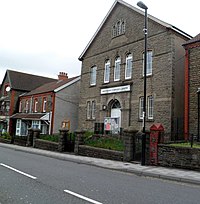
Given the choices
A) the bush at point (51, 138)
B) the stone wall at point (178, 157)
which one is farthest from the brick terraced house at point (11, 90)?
the stone wall at point (178, 157)

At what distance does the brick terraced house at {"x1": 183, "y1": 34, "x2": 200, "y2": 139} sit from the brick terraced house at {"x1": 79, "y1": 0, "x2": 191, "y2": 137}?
1806 mm

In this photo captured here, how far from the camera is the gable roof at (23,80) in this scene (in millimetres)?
42969

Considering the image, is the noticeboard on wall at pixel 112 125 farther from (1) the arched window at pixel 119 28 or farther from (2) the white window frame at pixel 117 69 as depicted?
(1) the arched window at pixel 119 28

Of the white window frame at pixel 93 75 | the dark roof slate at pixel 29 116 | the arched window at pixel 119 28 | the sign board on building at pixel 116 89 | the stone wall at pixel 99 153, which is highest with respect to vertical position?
the arched window at pixel 119 28

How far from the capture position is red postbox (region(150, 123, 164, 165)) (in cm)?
A: 1306

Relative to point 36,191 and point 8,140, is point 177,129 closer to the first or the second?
point 36,191

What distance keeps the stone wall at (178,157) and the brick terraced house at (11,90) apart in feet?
108

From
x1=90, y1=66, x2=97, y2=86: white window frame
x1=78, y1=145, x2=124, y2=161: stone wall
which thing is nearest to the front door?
x1=90, y1=66, x2=97, y2=86: white window frame

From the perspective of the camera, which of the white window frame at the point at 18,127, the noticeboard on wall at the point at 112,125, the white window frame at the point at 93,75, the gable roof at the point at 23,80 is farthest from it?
the gable roof at the point at 23,80

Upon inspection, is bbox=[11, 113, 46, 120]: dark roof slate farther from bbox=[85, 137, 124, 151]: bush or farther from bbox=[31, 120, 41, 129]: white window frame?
bbox=[85, 137, 124, 151]: bush

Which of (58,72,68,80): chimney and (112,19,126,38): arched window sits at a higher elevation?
(112,19,126,38): arched window

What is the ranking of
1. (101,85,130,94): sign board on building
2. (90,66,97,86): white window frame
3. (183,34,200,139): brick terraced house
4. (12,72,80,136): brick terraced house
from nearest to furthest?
(183,34,200,139): brick terraced house
(101,85,130,94): sign board on building
(90,66,97,86): white window frame
(12,72,80,136): brick terraced house

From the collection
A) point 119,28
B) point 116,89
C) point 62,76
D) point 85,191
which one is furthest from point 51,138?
point 62,76

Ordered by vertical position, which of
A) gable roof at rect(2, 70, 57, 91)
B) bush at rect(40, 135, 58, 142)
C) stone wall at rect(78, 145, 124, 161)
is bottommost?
stone wall at rect(78, 145, 124, 161)
